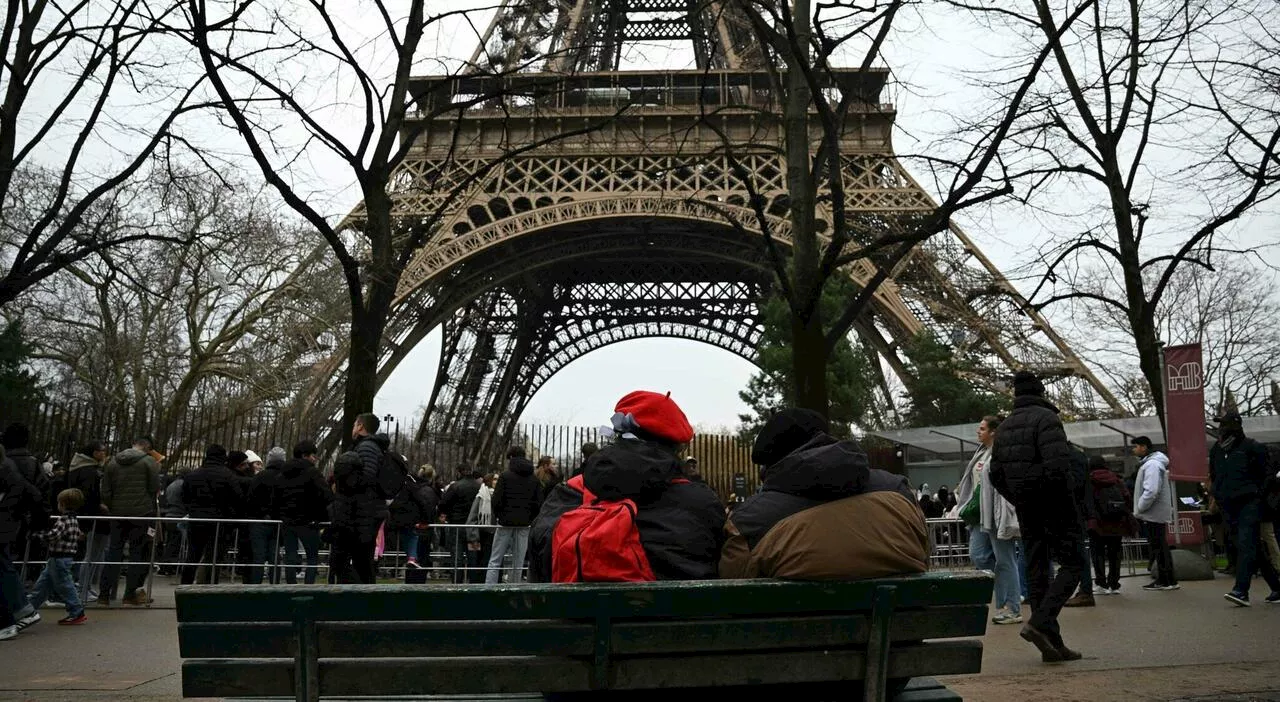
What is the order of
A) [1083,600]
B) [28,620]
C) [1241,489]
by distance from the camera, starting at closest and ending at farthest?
1. [28,620]
2. [1241,489]
3. [1083,600]

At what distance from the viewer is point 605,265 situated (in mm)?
40375

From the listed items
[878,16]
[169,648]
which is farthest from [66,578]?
[878,16]

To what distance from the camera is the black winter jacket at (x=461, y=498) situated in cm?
1344

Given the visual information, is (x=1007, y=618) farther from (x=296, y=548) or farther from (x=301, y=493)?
(x=296, y=548)

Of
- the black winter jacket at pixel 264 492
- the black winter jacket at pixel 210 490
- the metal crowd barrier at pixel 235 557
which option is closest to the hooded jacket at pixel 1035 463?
the metal crowd barrier at pixel 235 557

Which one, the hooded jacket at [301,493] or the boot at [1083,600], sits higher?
the hooded jacket at [301,493]

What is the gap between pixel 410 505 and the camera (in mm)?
12000

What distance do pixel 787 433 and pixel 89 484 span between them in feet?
29.5

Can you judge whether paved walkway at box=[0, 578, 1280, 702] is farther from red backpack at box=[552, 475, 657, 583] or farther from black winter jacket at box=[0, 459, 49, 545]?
red backpack at box=[552, 475, 657, 583]

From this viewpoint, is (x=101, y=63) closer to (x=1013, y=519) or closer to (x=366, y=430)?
(x=366, y=430)


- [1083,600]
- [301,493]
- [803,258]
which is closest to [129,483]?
[301,493]

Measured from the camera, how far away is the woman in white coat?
8.03 meters

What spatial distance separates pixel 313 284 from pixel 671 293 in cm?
2071

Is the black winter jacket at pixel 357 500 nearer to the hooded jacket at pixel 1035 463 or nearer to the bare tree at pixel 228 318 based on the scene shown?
the hooded jacket at pixel 1035 463
